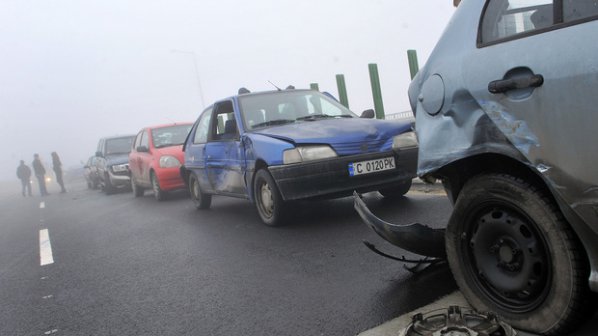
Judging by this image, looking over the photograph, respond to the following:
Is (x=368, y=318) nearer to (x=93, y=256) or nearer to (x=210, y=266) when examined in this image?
(x=210, y=266)

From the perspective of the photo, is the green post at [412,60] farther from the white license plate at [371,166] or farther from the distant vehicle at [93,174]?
the distant vehicle at [93,174]

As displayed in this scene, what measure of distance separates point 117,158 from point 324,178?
12.6 m

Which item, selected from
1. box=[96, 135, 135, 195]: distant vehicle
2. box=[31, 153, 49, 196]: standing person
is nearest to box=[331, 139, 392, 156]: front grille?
box=[96, 135, 135, 195]: distant vehicle

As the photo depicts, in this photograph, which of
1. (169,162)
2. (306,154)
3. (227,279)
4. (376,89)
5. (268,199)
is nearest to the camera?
(227,279)

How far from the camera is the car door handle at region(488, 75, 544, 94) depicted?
2137mm

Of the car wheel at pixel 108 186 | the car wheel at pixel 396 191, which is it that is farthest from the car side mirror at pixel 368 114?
the car wheel at pixel 108 186

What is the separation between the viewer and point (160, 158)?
10852mm

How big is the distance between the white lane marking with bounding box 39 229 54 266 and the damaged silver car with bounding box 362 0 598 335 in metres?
4.96

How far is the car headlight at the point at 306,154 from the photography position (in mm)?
5293

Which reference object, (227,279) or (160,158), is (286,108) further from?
(160,158)

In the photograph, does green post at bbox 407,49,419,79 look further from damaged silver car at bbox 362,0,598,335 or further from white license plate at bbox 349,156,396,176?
damaged silver car at bbox 362,0,598,335

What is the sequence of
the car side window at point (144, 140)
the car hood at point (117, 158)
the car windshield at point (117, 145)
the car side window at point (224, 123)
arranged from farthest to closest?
the car windshield at point (117, 145)
the car hood at point (117, 158)
the car side window at point (144, 140)
the car side window at point (224, 123)

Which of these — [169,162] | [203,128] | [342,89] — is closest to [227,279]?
[203,128]

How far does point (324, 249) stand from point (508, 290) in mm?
2347
